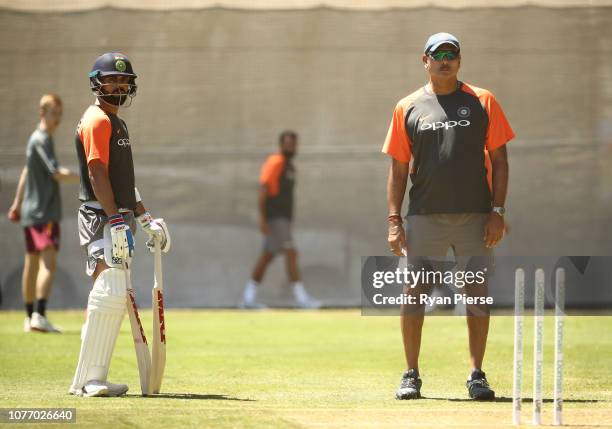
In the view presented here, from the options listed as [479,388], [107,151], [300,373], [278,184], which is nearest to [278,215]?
[278,184]

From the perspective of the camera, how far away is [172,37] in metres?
15.5

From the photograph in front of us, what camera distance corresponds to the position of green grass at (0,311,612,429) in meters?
6.66

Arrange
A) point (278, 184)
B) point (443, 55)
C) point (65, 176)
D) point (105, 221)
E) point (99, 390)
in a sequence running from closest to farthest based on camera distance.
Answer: point (99, 390) → point (443, 55) → point (105, 221) → point (65, 176) → point (278, 184)

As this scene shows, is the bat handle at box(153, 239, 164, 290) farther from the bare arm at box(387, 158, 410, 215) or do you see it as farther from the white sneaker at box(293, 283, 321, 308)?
the white sneaker at box(293, 283, 321, 308)

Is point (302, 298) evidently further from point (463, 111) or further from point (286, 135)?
point (463, 111)

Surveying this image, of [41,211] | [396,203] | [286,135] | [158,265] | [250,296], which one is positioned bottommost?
[250,296]

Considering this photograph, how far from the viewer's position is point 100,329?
744 centimetres

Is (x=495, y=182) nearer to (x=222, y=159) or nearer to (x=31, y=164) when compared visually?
(x=31, y=164)

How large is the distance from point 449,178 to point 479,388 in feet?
4.25

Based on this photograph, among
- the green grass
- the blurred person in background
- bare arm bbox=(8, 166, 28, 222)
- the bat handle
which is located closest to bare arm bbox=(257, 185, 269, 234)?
the green grass

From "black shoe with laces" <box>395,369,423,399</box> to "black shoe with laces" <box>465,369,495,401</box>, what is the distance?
12.5 inches

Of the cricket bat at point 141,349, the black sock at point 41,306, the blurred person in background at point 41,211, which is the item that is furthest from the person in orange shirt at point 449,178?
the black sock at point 41,306

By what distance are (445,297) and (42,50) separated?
839 centimetres

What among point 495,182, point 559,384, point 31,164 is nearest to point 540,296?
point 559,384
